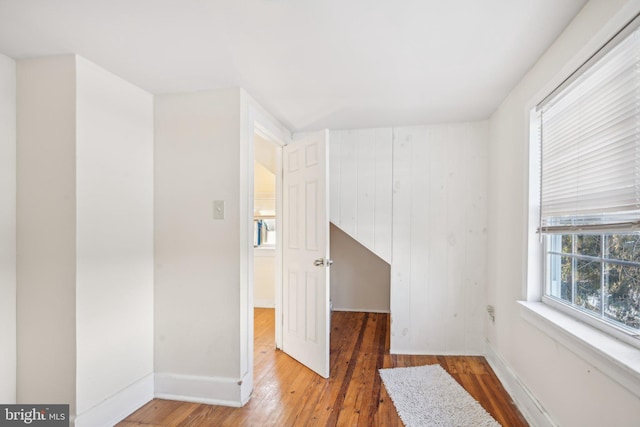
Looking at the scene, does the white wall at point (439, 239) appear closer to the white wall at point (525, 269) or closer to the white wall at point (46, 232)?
the white wall at point (525, 269)

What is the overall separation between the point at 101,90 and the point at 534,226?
8.83ft

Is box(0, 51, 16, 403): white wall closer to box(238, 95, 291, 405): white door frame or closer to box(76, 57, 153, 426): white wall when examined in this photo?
box(76, 57, 153, 426): white wall

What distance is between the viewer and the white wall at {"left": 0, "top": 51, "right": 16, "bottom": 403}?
1803 mm

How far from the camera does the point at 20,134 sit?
6.14ft

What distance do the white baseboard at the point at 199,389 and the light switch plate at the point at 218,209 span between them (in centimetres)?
109

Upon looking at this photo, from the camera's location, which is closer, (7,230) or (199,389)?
(7,230)

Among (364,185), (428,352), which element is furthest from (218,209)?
(428,352)

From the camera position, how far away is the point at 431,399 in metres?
2.22

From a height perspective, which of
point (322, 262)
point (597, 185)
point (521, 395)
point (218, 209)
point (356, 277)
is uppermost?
point (597, 185)

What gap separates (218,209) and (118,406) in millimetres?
1332

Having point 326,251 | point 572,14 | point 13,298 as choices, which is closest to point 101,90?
point 13,298

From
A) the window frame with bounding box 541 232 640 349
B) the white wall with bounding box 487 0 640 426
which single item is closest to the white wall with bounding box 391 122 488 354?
the white wall with bounding box 487 0 640 426

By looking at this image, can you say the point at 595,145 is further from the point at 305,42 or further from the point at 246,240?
the point at 246,240

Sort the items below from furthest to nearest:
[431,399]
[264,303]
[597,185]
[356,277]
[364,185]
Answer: [264,303] < [356,277] < [364,185] < [431,399] < [597,185]
